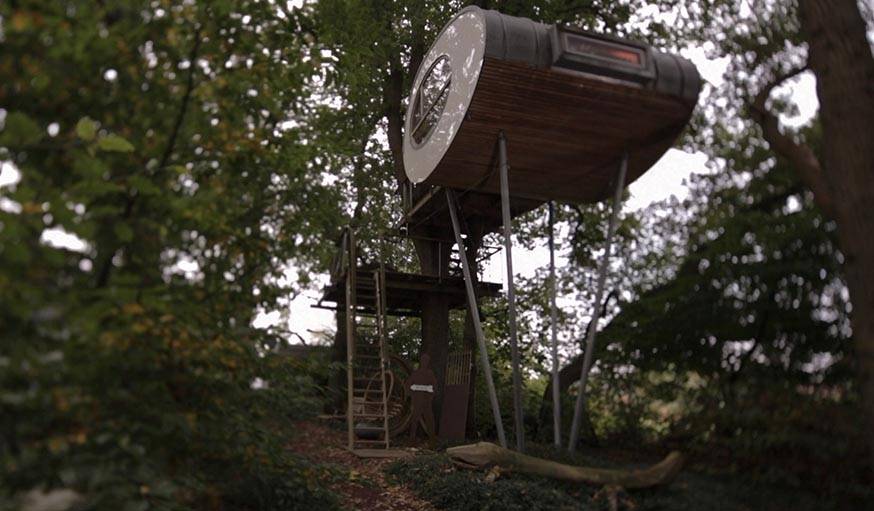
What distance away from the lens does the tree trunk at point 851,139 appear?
5.07 metres

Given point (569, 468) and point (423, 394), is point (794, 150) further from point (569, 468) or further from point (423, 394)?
point (423, 394)

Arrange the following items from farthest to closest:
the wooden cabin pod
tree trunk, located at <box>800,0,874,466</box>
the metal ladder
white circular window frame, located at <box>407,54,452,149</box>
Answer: the metal ladder, white circular window frame, located at <box>407,54,452,149</box>, the wooden cabin pod, tree trunk, located at <box>800,0,874,466</box>

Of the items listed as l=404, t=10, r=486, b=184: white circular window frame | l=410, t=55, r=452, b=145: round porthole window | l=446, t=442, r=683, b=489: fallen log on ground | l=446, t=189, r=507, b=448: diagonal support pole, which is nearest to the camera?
l=446, t=442, r=683, b=489: fallen log on ground

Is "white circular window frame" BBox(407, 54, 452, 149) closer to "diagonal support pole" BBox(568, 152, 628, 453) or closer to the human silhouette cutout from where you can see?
"diagonal support pole" BBox(568, 152, 628, 453)

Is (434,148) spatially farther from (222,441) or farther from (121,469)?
(121,469)

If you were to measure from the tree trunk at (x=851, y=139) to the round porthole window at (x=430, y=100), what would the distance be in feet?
17.8

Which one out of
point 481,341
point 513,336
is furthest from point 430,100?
point 513,336

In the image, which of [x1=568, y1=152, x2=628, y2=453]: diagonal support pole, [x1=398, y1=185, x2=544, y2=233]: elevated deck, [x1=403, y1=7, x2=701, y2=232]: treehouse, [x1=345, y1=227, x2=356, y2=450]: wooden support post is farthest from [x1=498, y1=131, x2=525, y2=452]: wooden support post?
[x1=398, y1=185, x2=544, y2=233]: elevated deck

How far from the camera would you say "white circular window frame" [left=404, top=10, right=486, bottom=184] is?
872 centimetres

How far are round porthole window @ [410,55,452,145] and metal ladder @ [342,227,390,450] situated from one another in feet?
10.0

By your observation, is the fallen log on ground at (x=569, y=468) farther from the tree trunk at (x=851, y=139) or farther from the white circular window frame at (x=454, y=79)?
the white circular window frame at (x=454, y=79)

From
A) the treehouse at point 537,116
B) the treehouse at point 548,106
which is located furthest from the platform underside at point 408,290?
the treehouse at point 548,106

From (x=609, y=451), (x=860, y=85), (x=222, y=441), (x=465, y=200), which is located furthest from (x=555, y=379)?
(x=465, y=200)

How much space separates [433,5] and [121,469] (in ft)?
52.3
